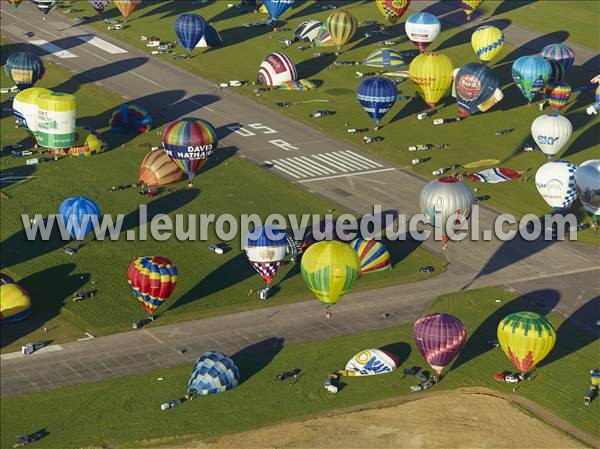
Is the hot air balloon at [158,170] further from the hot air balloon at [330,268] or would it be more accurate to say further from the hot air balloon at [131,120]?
the hot air balloon at [330,268]

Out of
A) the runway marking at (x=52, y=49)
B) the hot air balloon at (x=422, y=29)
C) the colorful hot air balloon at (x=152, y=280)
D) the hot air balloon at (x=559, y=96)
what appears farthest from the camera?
the runway marking at (x=52, y=49)

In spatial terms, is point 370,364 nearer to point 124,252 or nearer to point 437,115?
point 124,252

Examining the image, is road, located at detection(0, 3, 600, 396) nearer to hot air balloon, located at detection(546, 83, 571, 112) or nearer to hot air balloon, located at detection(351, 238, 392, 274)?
hot air balloon, located at detection(351, 238, 392, 274)

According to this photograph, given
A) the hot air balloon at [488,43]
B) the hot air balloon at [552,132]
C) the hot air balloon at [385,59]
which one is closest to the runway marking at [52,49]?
the hot air balloon at [385,59]

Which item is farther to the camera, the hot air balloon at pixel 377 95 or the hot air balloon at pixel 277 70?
the hot air balloon at pixel 277 70

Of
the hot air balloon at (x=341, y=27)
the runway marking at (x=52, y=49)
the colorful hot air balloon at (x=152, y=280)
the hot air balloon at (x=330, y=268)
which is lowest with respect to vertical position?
the runway marking at (x=52, y=49)

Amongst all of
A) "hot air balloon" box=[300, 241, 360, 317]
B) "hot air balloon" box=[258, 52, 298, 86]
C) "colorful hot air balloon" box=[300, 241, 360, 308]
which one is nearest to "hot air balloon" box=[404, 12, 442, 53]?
"hot air balloon" box=[258, 52, 298, 86]
